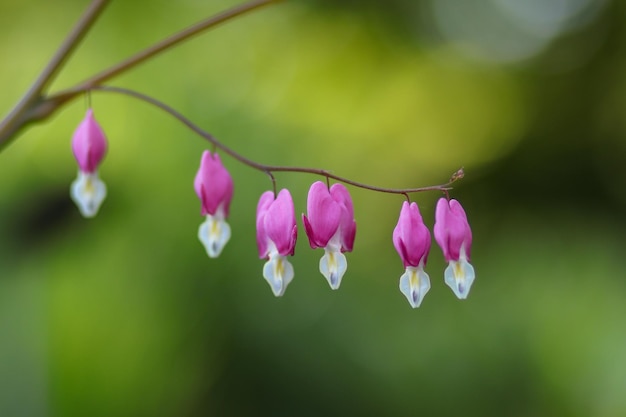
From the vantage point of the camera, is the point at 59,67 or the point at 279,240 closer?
the point at 279,240

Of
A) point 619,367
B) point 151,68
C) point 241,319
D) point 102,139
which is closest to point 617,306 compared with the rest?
point 619,367

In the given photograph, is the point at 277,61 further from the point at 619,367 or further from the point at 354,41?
the point at 619,367

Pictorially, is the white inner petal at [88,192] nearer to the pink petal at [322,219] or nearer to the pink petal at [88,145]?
the pink petal at [88,145]

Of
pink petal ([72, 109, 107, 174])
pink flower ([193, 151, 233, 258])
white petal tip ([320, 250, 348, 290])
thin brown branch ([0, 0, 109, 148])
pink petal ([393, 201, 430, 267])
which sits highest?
thin brown branch ([0, 0, 109, 148])

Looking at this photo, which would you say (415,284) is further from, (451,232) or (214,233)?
(214,233)

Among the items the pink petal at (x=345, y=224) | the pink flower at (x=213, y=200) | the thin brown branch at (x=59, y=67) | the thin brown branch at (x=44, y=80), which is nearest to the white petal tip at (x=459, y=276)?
the pink petal at (x=345, y=224)

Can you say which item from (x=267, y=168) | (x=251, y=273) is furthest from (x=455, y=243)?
(x=251, y=273)

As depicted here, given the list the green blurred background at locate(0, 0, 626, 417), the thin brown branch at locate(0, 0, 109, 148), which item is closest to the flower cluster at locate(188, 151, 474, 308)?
the thin brown branch at locate(0, 0, 109, 148)

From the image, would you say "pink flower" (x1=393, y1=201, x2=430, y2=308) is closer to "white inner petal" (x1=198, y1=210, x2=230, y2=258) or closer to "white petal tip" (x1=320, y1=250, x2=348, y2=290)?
"white petal tip" (x1=320, y1=250, x2=348, y2=290)
